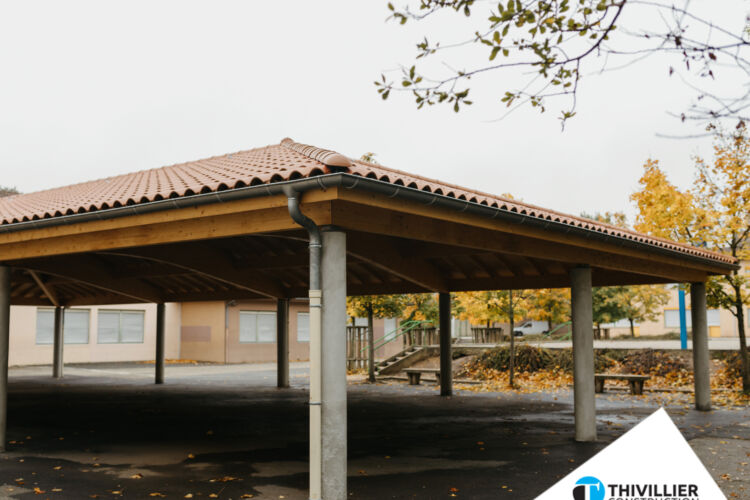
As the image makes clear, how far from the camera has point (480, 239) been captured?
356 inches

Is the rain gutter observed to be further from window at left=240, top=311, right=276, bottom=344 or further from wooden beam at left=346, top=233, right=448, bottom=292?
window at left=240, top=311, right=276, bottom=344

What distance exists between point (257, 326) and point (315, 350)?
28540 millimetres

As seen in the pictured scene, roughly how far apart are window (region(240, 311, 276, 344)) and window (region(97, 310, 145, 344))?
5.00 meters

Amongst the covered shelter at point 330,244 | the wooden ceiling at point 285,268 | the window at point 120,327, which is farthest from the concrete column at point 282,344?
the window at point 120,327

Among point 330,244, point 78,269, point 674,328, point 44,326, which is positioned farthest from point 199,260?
point 674,328

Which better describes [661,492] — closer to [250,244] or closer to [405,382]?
[250,244]

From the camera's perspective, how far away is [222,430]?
1184 cm

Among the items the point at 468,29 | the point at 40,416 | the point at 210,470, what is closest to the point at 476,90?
the point at 468,29

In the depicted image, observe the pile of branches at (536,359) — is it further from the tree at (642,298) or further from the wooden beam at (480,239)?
the tree at (642,298)

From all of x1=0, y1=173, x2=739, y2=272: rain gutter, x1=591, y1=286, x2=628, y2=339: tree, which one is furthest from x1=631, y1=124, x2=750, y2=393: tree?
x1=591, y1=286, x2=628, y2=339: tree

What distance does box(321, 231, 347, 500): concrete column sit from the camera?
657 cm

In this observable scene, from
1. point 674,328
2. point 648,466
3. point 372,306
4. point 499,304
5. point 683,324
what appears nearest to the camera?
point 648,466

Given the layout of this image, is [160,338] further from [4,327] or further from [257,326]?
[257,326]

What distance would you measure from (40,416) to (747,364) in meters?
16.3
